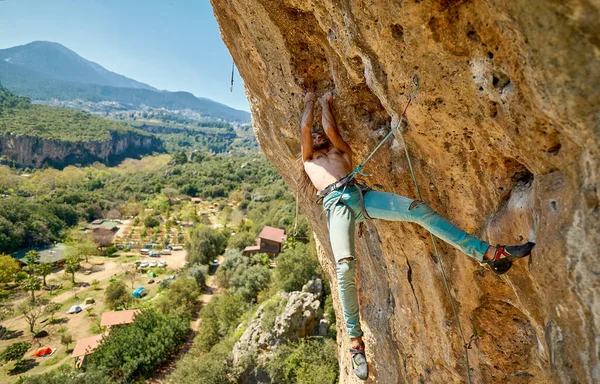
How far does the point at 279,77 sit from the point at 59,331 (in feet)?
93.5

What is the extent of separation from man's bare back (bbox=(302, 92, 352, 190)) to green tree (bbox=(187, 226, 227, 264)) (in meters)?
33.7

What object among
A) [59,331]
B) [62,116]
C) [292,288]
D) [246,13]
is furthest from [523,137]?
[62,116]

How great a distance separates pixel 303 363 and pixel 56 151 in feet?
338

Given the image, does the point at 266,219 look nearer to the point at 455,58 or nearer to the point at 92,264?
the point at 92,264

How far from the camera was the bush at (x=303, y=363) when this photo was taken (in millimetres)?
12734

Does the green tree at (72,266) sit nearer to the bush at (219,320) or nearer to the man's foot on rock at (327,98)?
the bush at (219,320)

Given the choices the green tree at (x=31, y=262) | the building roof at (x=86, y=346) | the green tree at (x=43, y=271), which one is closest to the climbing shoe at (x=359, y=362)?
the building roof at (x=86, y=346)

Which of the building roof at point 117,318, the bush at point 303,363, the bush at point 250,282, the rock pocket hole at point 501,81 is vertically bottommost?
the building roof at point 117,318

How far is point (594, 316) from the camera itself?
69.8 inches

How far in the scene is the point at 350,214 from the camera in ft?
10.2

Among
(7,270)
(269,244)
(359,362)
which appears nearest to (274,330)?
(359,362)

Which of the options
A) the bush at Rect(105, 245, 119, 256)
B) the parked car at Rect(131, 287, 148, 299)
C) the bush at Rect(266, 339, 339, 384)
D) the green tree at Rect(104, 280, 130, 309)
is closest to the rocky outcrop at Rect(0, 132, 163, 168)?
the bush at Rect(105, 245, 119, 256)

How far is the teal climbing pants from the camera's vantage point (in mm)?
2699

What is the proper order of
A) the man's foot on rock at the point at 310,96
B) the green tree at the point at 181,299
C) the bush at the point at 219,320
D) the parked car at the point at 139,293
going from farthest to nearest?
the parked car at the point at 139,293 < the green tree at the point at 181,299 < the bush at the point at 219,320 < the man's foot on rock at the point at 310,96
